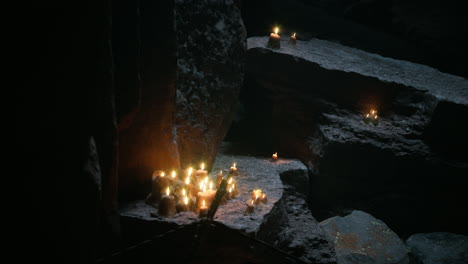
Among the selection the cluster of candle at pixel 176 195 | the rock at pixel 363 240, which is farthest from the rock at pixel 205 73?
the rock at pixel 363 240

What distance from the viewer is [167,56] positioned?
411 centimetres

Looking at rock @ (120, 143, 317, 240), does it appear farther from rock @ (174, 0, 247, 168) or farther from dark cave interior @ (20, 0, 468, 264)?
rock @ (174, 0, 247, 168)

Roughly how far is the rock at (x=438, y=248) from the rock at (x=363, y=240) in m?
0.47

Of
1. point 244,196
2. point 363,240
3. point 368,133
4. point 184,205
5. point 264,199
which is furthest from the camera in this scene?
point 368,133

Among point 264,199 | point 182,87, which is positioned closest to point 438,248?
point 264,199

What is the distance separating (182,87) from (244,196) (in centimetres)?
182

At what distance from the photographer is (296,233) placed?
5523 millimetres

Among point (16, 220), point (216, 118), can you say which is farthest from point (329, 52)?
point (16, 220)

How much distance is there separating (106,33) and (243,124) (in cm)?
536

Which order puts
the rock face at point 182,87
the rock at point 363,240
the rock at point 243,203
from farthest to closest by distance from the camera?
the rock at point 363,240, the rock face at point 182,87, the rock at point 243,203

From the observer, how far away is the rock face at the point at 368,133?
20.7ft

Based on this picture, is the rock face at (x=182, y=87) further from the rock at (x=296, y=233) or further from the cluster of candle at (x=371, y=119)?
the cluster of candle at (x=371, y=119)

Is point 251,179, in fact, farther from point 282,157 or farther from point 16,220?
point 16,220

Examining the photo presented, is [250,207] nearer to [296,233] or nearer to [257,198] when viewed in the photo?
[257,198]
